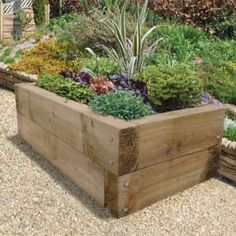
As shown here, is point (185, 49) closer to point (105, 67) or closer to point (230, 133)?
point (105, 67)

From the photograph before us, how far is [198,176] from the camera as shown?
3.09 metres

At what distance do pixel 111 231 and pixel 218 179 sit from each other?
1.18 meters

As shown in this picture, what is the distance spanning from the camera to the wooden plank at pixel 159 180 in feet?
8.52

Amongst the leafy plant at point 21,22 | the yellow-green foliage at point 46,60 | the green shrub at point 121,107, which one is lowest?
the leafy plant at point 21,22

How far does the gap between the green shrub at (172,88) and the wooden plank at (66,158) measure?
2.46 feet

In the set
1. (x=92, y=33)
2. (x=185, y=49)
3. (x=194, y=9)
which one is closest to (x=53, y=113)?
(x=92, y=33)

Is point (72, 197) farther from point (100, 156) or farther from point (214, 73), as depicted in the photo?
point (214, 73)

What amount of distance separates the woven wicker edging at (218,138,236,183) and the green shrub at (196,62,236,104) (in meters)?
1.45

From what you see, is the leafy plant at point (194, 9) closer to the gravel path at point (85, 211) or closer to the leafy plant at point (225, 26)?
the leafy plant at point (225, 26)

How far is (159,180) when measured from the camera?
9.13 ft

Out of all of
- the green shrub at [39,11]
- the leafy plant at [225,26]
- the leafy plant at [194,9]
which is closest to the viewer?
the leafy plant at [225,26]

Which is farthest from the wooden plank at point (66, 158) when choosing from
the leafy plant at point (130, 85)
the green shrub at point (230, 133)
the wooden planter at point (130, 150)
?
the green shrub at point (230, 133)

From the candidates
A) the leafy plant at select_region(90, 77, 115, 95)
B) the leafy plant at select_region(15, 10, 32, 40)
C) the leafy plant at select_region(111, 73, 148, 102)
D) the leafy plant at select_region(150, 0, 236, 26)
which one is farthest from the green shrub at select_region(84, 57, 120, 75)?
the leafy plant at select_region(15, 10, 32, 40)

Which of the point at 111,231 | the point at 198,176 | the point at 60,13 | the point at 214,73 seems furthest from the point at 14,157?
the point at 60,13
